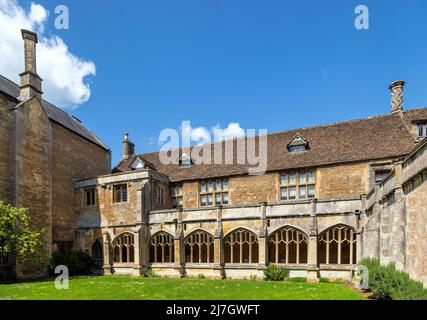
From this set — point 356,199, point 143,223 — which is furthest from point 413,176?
point 143,223

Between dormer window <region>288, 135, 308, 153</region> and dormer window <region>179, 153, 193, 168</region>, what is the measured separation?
7868 millimetres

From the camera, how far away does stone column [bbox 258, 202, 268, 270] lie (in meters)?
17.9

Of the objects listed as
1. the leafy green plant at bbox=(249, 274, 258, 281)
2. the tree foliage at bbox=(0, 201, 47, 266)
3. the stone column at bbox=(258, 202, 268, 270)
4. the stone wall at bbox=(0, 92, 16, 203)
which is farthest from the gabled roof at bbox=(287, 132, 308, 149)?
the stone wall at bbox=(0, 92, 16, 203)

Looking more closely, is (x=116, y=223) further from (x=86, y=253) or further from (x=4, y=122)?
(x=4, y=122)

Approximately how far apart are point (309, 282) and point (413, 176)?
9.42 metres

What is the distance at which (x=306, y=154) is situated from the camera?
21484 millimetres

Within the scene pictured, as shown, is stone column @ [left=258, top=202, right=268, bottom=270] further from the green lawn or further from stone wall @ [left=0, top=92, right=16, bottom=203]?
stone wall @ [left=0, top=92, right=16, bottom=203]

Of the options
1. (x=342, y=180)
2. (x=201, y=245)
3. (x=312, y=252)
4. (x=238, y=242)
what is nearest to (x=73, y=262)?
(x=201, y=245)

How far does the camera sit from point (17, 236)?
659 inches

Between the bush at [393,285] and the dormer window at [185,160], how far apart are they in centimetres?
1610

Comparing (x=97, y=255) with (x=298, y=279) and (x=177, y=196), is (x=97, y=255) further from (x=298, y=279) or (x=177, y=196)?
(x=298, y=279)

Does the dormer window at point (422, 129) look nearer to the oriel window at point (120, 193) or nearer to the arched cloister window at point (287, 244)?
the arched cloister window at point (287, 244)

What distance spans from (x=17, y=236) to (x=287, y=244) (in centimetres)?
1440

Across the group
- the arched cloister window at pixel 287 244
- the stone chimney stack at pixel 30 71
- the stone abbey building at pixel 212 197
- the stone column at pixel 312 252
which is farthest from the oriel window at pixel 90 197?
the stone column at pixel 312 252
